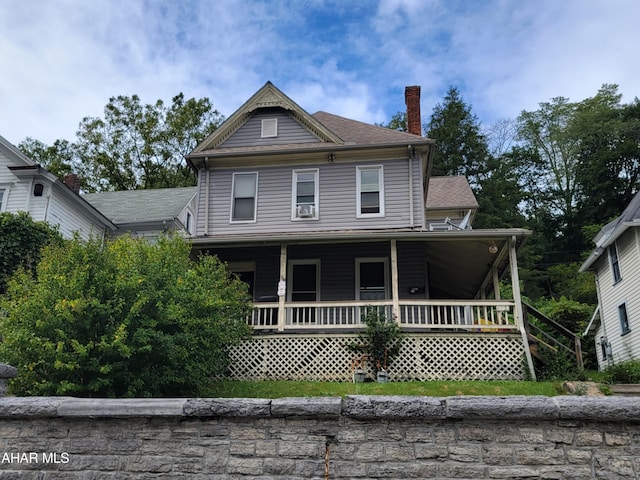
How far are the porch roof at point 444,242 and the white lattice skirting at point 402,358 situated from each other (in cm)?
239

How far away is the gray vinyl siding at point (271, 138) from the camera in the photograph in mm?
16672

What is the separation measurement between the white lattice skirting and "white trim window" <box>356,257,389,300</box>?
2421 mm

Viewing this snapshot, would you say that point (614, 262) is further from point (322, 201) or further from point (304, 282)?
point (304, 282)

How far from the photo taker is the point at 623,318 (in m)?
18.6

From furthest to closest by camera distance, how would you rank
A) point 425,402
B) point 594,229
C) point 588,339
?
point 594,229, point 588,339, point 425,402

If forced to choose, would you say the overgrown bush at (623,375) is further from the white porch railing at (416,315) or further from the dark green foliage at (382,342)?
the dark green foliage at (382,342)

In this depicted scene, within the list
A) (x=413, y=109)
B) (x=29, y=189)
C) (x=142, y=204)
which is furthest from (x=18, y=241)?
(x=413, y=109)

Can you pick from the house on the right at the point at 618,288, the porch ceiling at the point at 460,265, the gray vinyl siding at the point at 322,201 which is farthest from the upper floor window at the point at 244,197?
the house on the right at the point at 618,288

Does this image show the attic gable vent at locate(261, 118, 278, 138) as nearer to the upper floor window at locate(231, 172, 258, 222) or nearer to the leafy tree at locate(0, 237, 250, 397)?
the upper floor window at locate(231, 172, 258, 222)

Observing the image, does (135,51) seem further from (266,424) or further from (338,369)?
(266,424)

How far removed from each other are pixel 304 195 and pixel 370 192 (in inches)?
74.3

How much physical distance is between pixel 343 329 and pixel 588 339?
13439 millimetres

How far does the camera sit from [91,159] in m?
34.8

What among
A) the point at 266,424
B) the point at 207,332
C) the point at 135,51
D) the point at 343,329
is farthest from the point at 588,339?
the point at 266,424
